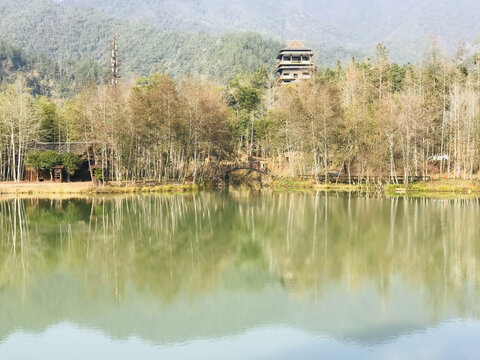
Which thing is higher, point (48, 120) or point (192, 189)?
point (48, 120)

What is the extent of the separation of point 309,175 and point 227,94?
29273 millimetres

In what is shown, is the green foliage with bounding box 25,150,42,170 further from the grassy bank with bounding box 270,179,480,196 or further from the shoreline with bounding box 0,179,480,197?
the grassy bank with bounding box 270,179,480,196

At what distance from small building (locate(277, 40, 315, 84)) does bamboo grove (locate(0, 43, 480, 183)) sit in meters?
39.1

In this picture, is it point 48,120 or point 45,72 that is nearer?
point 48,120

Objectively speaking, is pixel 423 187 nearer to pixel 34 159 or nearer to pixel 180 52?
pixel 34 159

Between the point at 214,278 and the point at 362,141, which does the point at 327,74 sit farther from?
the point at 214,278

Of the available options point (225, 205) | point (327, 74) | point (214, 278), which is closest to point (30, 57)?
point (327, 74)

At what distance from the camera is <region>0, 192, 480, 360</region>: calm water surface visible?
12328 mm

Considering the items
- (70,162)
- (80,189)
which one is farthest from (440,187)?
(70,162)

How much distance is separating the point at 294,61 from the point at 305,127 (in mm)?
51981

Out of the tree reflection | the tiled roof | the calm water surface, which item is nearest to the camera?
the calm water surface

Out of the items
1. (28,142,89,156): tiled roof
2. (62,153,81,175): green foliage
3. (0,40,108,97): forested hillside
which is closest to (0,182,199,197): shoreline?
(62,153,81,175): green foliage

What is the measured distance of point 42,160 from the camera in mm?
49750

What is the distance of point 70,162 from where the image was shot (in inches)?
1969
